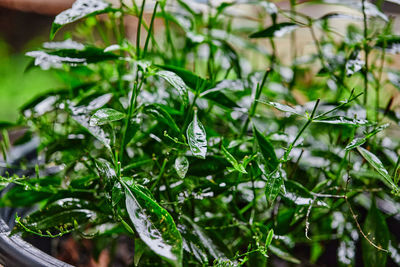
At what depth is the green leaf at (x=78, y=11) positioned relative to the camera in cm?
37

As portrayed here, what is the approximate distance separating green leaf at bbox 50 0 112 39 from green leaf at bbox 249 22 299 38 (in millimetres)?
173

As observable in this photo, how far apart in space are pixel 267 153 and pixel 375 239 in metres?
0.19

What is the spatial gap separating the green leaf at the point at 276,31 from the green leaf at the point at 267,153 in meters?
0.15

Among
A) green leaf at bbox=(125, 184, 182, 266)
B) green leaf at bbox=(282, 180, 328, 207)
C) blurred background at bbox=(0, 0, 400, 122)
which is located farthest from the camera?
blurred background at bbox=(0, 0, 400, 122)

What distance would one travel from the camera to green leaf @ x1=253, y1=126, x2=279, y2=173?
354 millimetres

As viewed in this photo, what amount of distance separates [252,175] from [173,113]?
0.10m

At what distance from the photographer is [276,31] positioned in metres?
0.47

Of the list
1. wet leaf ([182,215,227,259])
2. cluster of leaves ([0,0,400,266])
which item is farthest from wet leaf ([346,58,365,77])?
wet leaf ([182,215,227,259])

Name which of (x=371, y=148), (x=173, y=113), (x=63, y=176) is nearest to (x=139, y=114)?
(x=173, y=113)

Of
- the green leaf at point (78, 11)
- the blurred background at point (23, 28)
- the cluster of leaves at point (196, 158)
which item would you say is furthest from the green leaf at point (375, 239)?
the blurred background at point (23, 28)

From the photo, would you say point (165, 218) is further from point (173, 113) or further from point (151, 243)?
point (173, 113)

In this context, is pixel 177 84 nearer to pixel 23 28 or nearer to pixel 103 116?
pixel 103 116

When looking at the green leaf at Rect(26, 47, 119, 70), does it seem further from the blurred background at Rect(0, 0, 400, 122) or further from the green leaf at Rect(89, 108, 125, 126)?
the blurred background at Rect(0, 0, 400, 122)

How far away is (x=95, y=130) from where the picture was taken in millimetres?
383
